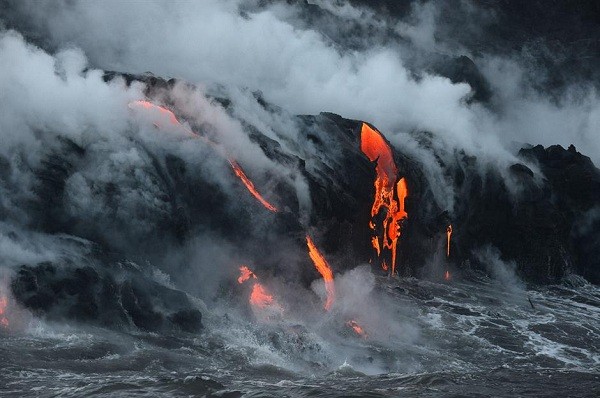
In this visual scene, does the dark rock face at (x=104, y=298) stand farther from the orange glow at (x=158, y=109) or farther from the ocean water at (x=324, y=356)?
the orange glow at (x=158, y=109)

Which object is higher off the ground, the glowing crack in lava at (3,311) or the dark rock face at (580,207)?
the dark rock face at (580,207)

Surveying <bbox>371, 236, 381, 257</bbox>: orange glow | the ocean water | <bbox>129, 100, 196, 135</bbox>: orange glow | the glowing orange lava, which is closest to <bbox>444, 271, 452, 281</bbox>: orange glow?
<bbox>371, 236, 381, 257</bbox>: orange glow

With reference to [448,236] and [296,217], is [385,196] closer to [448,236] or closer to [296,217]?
[448,236]

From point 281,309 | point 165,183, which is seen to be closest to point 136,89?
point 165,183

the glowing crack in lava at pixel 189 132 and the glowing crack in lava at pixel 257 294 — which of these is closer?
the glowing crack in lava at pixel 257 294

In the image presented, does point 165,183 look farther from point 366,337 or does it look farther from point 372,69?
point 372,69

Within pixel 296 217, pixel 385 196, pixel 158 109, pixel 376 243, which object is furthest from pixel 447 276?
pixel 158 109

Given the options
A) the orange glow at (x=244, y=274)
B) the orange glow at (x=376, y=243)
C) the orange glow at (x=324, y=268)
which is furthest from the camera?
the orange glow at (x=376, y=243)

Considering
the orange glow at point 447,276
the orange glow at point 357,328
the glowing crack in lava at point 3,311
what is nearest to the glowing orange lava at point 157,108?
the orange glow at point 357,328
